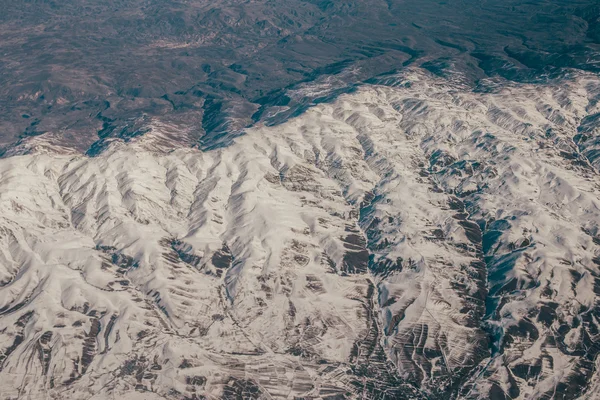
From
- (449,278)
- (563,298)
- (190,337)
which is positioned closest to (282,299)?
(190,337)

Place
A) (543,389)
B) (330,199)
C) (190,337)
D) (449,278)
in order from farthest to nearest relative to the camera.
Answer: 1. (330,199)
2. (449,278)
3. (190,337)
4. (543,389)

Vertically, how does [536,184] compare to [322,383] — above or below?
above

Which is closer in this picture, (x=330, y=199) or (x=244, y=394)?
(x=244, y=394)

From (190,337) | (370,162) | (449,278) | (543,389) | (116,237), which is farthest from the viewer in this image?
(370,162)

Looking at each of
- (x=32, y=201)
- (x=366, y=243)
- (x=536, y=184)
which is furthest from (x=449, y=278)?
(x=32, y=201)

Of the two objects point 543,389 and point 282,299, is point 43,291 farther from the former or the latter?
point 543,389

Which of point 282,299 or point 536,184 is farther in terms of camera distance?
point 536,184

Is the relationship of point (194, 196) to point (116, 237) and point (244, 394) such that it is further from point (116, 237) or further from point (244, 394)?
point (244, 394)
